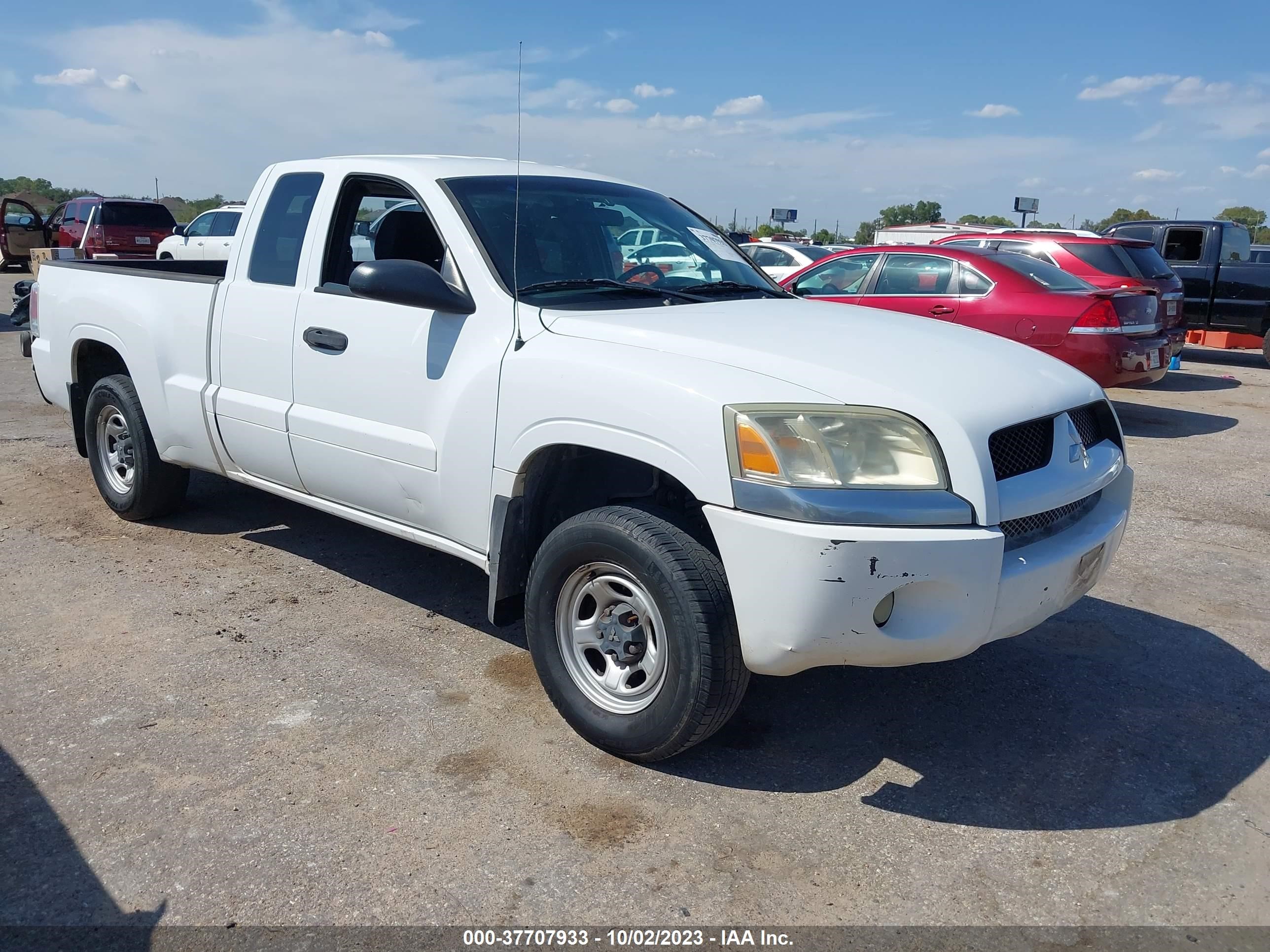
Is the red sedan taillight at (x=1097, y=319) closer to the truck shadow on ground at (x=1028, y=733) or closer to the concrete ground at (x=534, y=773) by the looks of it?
the concrete ground at (x=534, y=773)

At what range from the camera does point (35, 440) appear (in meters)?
7.57

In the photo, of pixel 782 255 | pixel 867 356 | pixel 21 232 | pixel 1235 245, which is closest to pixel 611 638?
pixel 867 356

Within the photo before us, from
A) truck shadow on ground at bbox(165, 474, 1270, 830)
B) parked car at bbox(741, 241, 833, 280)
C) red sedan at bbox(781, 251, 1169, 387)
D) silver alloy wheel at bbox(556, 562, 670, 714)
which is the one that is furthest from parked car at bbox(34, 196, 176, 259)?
silver alloy wheel at bbox(556, 562, 670, 714)

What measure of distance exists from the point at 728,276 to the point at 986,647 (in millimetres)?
1870

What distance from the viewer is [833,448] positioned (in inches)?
113

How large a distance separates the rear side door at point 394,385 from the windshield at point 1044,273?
6443 mm

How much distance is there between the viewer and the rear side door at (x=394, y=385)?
3.61 metres

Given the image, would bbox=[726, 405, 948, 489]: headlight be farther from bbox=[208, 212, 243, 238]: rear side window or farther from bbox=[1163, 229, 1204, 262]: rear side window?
bbox=[208, 212, 243, 238]: rear side window

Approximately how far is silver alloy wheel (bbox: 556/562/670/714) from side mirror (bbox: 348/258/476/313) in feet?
3.45

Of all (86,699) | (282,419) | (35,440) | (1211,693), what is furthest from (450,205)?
→ (35,440)

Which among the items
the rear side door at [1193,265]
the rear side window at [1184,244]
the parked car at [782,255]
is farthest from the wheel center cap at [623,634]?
the rear side window at [1184,244]

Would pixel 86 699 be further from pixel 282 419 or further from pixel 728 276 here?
pixel 728 276

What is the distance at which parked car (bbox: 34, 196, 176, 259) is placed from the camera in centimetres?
2116

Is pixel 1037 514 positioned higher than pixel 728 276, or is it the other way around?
pixel 728 276
